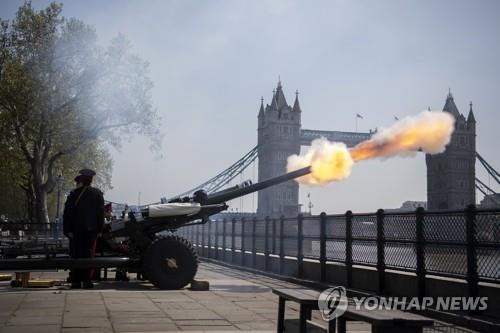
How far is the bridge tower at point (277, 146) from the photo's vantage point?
445 feet

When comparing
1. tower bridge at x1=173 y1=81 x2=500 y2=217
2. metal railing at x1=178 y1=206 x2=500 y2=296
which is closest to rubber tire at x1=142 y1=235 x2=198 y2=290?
metal railing at x1=178 y1=206 x2=500 y2=296

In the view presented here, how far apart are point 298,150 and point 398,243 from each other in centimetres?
13535

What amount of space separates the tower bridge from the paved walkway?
9774 cm

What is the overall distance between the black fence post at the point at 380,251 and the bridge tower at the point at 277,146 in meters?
114

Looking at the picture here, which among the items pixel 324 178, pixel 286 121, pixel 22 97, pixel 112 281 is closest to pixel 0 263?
pixel 112 281

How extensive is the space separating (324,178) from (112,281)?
5315mm

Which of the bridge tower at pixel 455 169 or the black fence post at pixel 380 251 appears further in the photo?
the bridge tower at pixel 455 169

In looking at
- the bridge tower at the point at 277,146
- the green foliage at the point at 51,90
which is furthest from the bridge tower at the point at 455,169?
the green foliage at the point at 51,90

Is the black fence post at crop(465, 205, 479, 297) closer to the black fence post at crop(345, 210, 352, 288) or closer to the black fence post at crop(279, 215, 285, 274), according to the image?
the black fence post at crop(345, 210, 352, 288)

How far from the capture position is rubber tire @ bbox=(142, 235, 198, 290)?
13.1 metres

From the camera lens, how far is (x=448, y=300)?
10156 millimetres

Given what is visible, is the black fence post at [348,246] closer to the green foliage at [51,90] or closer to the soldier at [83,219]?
the soldier at [83,219]

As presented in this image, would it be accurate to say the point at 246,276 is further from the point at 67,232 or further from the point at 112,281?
the point at 67,232

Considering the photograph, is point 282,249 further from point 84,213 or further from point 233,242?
point 84,213
